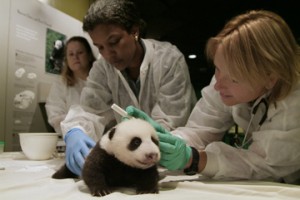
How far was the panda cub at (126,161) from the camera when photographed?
775 mm

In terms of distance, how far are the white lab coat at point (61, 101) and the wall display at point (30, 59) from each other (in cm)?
16

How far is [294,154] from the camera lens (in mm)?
949

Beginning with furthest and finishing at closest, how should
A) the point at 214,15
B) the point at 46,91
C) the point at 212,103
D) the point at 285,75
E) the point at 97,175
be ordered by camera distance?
the point at 46,91 < the point at 214,15 < the point at 212,103 < the point at 285,75 < the point at 97,175

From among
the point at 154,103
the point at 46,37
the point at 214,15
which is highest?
the point at 214,15

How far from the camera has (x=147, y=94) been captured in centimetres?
143

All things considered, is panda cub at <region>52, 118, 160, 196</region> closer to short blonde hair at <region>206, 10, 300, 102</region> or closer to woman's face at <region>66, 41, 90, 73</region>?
short blonde hair at <region>206, 10, 300, 102</region>

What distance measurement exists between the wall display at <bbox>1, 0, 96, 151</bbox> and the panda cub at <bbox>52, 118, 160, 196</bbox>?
1.42 metres

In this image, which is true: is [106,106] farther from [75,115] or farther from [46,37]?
[46,37]

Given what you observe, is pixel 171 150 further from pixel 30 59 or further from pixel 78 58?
pixel 30 59

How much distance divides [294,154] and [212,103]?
37 cm

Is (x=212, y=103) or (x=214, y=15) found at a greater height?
(x=214, y=15)

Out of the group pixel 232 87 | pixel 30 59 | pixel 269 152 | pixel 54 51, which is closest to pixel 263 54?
pixel 232 87

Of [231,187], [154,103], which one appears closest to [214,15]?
[154,103]

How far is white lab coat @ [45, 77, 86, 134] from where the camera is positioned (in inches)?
83.6
